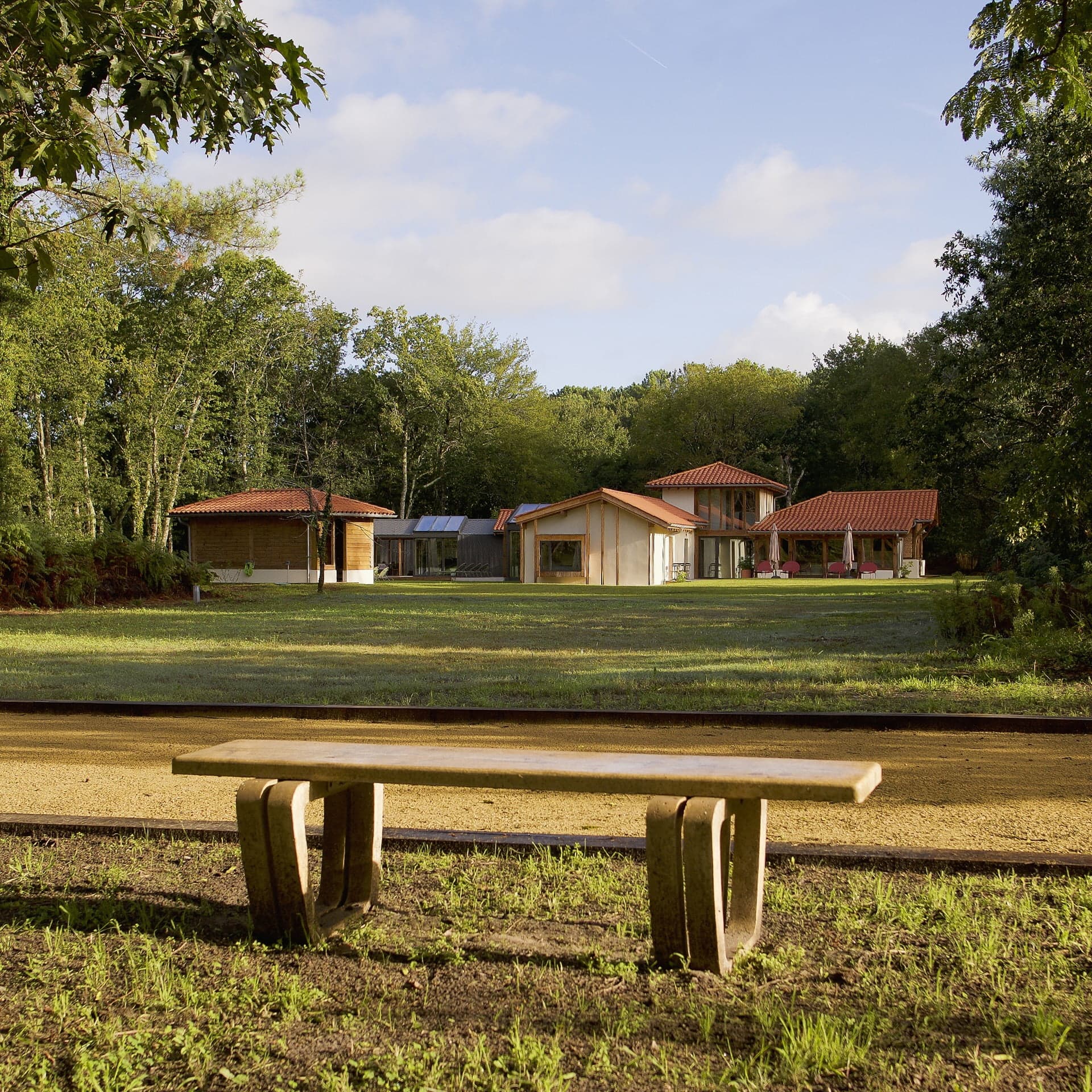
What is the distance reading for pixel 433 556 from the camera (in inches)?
1957

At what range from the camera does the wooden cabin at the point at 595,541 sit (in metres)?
40.6

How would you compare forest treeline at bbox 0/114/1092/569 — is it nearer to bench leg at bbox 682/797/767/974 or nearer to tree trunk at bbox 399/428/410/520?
tree trunk at bbox 399/428/410/520

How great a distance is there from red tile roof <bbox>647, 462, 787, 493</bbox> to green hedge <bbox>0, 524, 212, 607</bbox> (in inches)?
1086

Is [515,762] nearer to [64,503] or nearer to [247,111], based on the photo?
[247,111]

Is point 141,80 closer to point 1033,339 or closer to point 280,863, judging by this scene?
point 280,863

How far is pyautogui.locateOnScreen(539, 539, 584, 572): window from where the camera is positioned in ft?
137

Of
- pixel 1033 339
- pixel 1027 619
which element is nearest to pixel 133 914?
pixel 1027 619

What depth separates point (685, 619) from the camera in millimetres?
20016

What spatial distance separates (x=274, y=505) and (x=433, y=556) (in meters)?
11.7

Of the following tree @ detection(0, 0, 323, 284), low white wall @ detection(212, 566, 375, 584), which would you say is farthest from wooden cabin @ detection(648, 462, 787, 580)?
tree @ detection(0, 0, 323, 284)

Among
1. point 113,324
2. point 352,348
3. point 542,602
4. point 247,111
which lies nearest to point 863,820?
point 247,111

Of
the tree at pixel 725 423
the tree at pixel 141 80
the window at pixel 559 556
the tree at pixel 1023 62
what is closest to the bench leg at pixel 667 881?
the tree at pixel 141 80

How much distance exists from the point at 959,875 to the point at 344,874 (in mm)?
2296

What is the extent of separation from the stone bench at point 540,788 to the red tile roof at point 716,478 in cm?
4696
